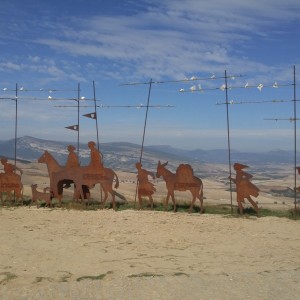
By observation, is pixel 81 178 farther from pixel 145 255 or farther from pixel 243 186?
pixel 145 255

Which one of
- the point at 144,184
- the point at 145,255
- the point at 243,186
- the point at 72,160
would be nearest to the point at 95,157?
the point at 72,160

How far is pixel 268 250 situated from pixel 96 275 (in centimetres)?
419

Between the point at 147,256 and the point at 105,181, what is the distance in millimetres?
6538

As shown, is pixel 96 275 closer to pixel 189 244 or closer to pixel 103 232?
pixel 189 244

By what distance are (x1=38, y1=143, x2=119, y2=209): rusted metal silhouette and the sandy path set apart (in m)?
1.33

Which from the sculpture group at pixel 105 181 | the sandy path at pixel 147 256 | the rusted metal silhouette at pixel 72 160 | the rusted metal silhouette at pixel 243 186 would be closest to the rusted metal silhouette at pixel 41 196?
the sculpture group at pixel 105 181

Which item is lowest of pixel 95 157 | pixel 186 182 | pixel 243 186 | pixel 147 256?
pixel 147 256

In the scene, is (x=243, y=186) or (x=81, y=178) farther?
(x=81, y=178)

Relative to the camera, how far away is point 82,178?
1573 cm

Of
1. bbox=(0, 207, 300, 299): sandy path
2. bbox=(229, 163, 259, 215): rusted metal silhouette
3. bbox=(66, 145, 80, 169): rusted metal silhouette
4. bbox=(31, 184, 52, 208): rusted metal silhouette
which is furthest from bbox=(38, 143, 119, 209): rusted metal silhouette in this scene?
bbox=(229, 163, 259, 215): rusted metal silhouette

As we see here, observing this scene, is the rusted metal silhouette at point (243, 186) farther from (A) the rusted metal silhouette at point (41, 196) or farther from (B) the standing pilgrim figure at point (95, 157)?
(A) the rusted metal silhouette at point (41, 196)

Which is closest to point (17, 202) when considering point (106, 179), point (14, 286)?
point (106, 179)

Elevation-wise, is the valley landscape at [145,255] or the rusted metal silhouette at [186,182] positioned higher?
the rusted metal silhouette at [186,182]

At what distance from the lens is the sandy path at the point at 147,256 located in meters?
6.94
